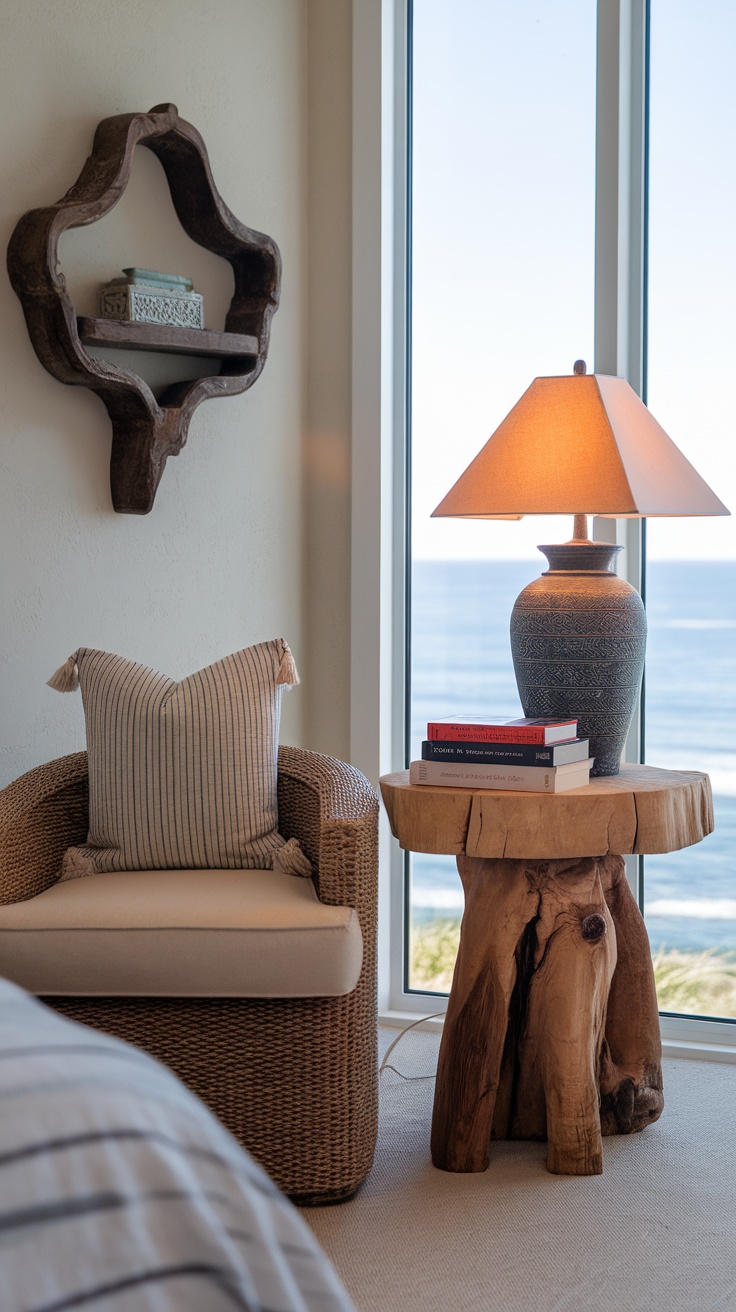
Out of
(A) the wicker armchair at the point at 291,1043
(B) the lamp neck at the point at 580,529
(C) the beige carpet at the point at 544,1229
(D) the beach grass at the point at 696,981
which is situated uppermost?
(B) the lamp neck at the point at 580,529

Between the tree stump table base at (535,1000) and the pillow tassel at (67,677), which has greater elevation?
the pillow tassel at (67,677)

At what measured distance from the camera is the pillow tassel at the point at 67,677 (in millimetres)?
2324

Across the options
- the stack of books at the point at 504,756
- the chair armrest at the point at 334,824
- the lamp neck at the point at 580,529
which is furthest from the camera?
the lamp neck at the point at 580,529

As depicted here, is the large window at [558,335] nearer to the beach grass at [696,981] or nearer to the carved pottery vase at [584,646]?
the beach grass at [696,981]

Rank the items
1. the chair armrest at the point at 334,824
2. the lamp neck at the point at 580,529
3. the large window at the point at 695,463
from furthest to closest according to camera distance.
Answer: the large window at the point at 695,463 → the lamp neck at the point at 580,529 → the chair armrest at the point at 334,824

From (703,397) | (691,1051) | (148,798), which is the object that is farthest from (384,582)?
(691,1051)

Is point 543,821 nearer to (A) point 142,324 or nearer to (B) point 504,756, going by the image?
(B) point 504,756

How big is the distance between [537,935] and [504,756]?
33 cm

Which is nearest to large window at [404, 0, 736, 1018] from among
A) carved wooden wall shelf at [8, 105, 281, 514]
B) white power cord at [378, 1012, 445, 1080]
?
white power cord at [378, 1012, 445, 1080]

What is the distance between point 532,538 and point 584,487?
832 millimetres

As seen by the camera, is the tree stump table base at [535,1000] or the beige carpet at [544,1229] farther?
the tree stump table base at [535,1000]

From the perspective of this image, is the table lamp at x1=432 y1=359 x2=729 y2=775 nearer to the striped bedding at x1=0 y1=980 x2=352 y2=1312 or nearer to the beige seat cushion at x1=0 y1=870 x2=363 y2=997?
the beige seat cushion at x1=0 y1=870 x2=363 y2=997

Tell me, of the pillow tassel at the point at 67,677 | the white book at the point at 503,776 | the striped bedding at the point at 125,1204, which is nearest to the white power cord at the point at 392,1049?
the white book at the point at 503,776

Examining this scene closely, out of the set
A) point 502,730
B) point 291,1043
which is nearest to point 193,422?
point 502,730
